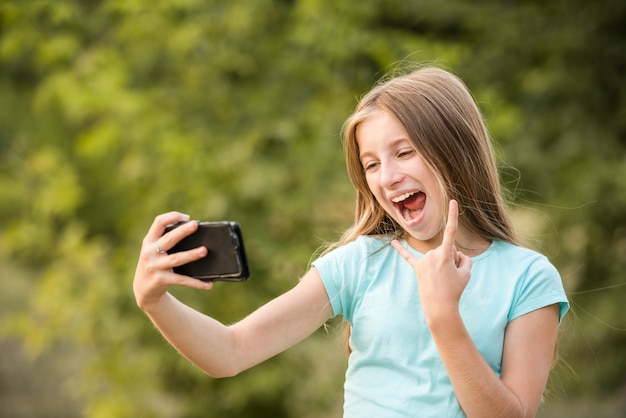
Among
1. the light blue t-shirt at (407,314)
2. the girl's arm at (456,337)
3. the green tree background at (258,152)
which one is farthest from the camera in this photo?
the green tree background at (258,152)

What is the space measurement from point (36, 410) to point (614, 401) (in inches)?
214

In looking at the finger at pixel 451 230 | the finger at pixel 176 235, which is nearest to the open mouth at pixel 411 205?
the finger at pixel 451 230

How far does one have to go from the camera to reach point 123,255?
5465mm

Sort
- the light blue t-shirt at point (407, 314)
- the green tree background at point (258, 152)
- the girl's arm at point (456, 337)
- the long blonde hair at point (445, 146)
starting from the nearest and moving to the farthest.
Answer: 1. the girl's arm at point (456, 337)
2. the light blue t-shirt at point (407, 314)
3. the long blonde hair at point (445, 146)
4. the green tree background at point (258, 152)

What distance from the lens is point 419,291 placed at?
5.58 feet

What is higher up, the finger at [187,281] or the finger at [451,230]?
the finger at [187,281]

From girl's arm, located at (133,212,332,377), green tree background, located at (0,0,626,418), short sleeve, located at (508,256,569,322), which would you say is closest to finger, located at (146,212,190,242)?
girl's arm, located at (133,212,332,377)

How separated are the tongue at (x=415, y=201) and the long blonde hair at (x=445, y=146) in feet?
0.17

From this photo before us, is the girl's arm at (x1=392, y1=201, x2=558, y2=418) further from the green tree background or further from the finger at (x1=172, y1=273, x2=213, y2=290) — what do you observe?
the green tree background

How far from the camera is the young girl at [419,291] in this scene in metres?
1.66

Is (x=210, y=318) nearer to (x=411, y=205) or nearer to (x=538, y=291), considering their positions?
(x=411, y=205)

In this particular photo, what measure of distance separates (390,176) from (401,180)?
27 mm

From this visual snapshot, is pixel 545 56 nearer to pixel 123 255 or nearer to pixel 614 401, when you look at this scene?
pixel 614 401

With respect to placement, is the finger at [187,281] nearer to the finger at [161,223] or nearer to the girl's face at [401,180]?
the finger at [161,223]
